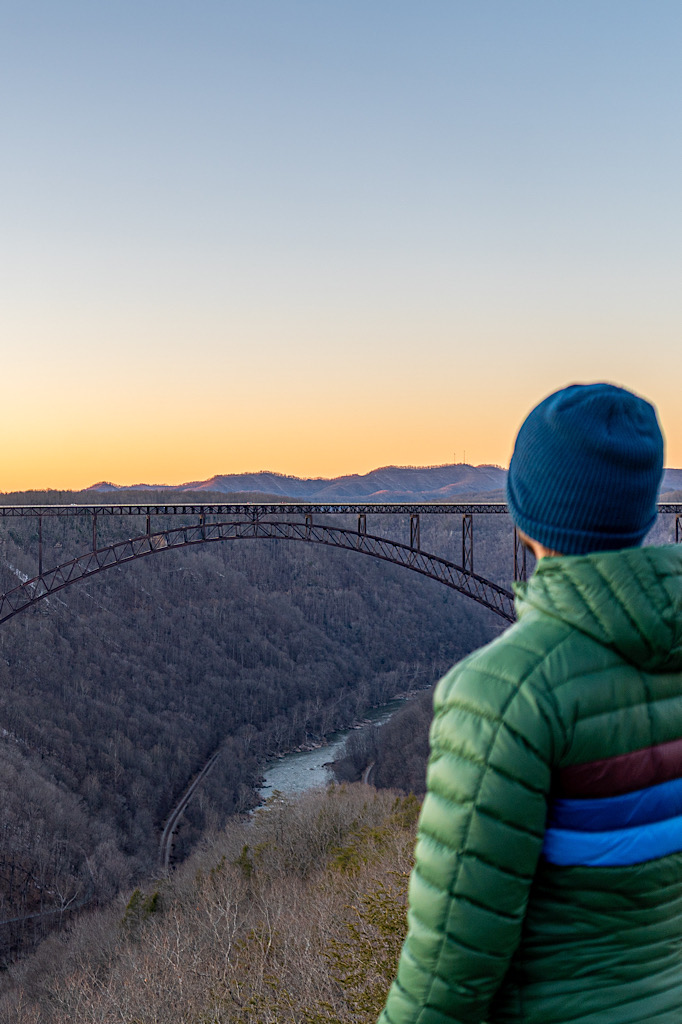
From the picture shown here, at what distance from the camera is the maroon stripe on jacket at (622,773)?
4.58 feet

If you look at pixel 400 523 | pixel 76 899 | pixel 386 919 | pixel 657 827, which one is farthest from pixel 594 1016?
pixel 400 523

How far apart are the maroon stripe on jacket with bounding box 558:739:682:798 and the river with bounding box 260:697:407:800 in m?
49.7

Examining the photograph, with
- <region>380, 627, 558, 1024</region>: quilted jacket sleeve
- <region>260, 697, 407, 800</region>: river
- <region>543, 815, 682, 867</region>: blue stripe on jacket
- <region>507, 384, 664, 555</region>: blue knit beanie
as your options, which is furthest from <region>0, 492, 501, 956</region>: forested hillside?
<region>507, 384, 664, 555</region>: blue knit beanie

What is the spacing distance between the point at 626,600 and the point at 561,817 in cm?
40

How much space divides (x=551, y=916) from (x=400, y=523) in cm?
12753

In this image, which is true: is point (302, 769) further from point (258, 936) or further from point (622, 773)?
point (622, 773)

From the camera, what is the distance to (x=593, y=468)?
1549mm

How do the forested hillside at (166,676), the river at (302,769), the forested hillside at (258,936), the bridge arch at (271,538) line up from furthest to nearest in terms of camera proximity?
the river at (302,769), the forested hillside at (166,676), the bridge arch at (271,538), the forested hillside at (258,936)

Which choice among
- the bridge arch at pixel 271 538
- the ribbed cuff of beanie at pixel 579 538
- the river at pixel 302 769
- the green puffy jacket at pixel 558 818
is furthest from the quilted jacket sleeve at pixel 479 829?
the river at pixel 302 769

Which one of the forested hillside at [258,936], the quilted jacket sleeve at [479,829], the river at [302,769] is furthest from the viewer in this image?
the river at [302,769]

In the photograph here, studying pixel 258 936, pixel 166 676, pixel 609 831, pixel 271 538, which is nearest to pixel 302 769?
pixel 166 676

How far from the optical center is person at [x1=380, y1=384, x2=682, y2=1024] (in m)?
1.37

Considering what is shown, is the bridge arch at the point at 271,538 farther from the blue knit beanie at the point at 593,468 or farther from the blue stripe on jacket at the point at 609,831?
the blue stripe on jacket at the point at 609,831

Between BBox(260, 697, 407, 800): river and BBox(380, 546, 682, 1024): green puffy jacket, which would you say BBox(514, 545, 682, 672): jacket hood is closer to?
BBox(380, 546, 682, 1024): green puffy jacket
